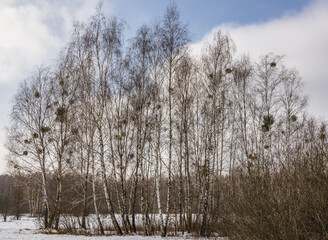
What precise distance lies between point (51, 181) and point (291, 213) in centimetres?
1769

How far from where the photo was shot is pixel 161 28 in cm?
1357

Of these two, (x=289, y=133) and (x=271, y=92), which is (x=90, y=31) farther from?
(x=289, y=133)

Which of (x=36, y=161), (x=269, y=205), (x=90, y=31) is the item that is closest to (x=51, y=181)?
(x=36, y=161)

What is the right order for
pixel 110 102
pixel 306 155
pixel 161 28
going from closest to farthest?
pixel 306 155 → pixel 161 28 → pixel 110 102

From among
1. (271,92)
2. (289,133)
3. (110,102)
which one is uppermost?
(271,92)

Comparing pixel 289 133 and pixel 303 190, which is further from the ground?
pixel 289 133

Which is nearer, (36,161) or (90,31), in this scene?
(90,31)

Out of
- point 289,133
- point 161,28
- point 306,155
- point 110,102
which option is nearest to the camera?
point 306,155

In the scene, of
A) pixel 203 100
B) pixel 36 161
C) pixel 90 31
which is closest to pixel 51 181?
pixel 36 161

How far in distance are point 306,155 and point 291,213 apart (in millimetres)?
1418

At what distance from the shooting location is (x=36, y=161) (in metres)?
17.3

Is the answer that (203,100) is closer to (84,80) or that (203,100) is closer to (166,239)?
(84,80)

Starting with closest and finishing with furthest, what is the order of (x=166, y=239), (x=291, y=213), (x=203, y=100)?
(x=291, y=213)
(x=166, y=239)
(x=203, y=100)

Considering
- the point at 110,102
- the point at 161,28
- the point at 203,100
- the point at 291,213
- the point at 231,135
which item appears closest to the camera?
the point at 291,213
